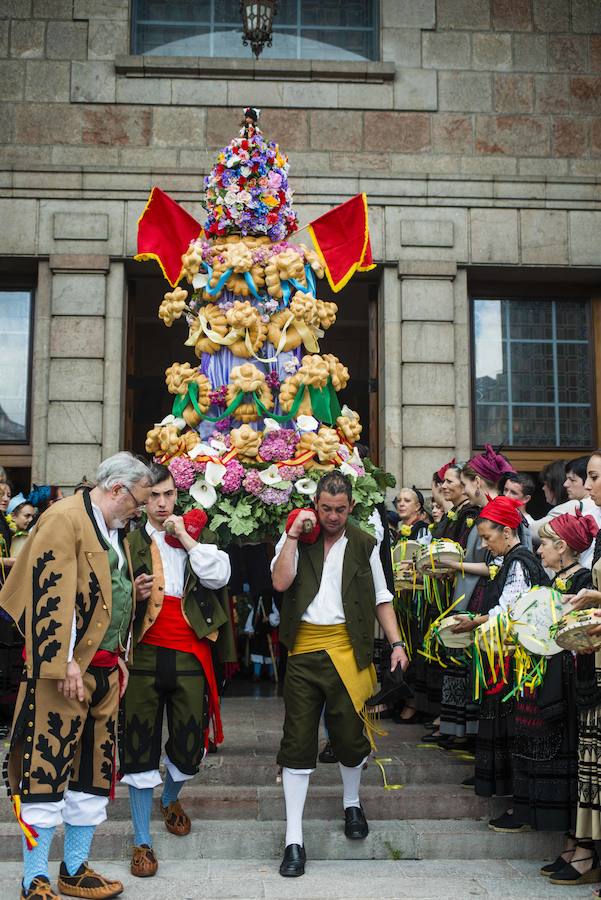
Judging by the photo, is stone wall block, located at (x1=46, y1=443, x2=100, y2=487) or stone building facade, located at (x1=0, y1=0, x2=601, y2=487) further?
stone building facade, located at (x1=0, y1=0, x2=601, y2=487)

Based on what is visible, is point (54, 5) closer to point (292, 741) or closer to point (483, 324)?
point (483, 324)

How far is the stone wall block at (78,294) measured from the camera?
982 centimetres

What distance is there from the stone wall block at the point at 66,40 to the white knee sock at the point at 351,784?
7808mm

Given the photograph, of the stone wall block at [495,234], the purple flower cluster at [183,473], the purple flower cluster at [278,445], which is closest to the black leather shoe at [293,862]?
the purple flower cluster at [183,473]

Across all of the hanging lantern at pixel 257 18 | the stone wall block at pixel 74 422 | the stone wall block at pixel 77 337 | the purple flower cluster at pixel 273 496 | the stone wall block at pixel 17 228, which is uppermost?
the hanging lantern at pixel 257 18

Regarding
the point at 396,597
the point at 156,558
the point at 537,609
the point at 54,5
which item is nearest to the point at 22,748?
the point at 156,558

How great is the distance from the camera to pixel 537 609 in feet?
16.0

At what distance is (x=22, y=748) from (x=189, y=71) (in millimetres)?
7710

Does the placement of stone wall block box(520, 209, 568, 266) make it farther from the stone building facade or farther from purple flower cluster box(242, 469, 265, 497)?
purple flower cluster box(242, 469, 265, 497)

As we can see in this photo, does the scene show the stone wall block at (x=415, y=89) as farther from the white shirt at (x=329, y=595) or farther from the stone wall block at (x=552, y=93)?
the white shirt at (x=329, y=595)

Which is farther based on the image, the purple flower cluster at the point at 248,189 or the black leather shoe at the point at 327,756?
the purple flower cluster at the point at 248,189

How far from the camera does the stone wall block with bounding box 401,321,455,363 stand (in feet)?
32.7

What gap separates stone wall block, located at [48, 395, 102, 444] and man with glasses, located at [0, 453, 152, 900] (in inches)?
196

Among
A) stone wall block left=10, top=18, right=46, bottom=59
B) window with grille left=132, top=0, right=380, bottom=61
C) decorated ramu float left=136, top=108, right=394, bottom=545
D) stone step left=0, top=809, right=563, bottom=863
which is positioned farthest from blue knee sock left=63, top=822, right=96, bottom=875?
window with grille left=132, top=0, right=380, bottom=61
